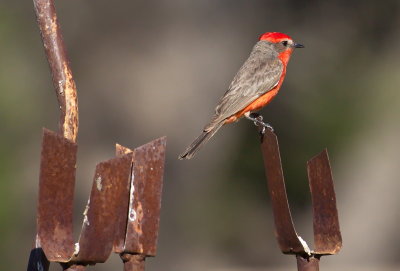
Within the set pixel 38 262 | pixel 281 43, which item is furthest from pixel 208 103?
pixel 38 262

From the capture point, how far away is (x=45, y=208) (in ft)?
8.10

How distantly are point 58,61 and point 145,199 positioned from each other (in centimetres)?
50

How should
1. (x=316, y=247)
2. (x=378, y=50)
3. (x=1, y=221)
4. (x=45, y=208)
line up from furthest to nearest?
(x=378, y=50), (x=1, y=221), (x=316, y=247), (x=45, y=208)

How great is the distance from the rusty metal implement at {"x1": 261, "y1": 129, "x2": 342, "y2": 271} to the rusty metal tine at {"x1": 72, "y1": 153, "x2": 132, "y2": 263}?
547 millimetres

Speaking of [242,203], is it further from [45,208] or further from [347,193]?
[45,208]

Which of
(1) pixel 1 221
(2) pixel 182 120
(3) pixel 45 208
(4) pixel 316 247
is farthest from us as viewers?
(2) pixel 182 120

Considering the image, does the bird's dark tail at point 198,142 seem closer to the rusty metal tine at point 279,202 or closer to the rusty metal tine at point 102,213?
the rusty metal tine at point 279,202

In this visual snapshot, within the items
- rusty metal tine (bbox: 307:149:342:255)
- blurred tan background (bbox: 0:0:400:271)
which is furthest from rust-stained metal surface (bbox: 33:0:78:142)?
blurred tan background (bbox: 0:0:400:271)

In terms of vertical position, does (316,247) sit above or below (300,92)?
below

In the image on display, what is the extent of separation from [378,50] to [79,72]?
4.06m

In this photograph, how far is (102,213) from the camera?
2.49 m

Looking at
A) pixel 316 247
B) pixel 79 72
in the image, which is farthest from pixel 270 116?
pixel 316 247

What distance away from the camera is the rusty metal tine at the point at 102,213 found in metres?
2.48

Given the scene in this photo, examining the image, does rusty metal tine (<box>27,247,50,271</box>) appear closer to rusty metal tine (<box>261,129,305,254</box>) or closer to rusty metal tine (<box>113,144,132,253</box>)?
rusty metal tine (<box>113,144,132,253</box>)
